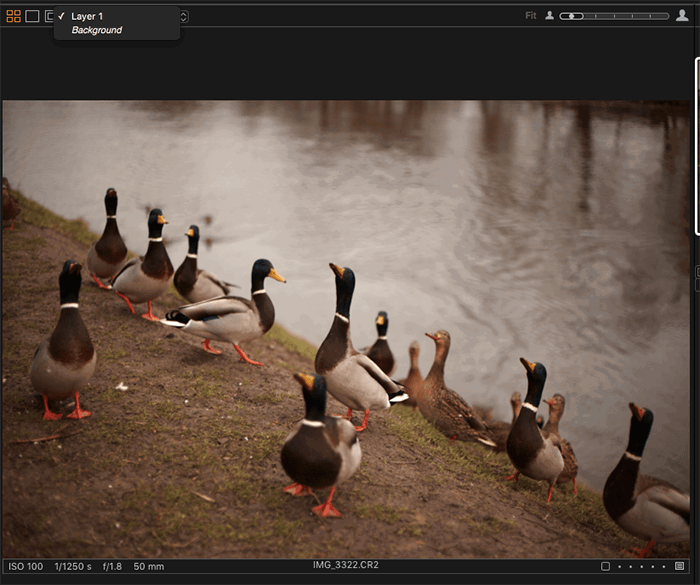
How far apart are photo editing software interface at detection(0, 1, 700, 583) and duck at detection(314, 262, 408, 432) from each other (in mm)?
28

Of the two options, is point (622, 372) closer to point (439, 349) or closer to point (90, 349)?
point (439, 349)

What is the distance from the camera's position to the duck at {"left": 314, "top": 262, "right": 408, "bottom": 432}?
15.8 feet

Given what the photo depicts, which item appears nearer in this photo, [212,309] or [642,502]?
[642,502]

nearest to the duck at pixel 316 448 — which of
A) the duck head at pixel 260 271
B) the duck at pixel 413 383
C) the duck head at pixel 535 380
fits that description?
the duck head at pixel 535 380

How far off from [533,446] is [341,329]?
2.19 m

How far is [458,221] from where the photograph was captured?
1415 cm

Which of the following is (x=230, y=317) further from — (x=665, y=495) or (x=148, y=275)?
(x=665, y=495)

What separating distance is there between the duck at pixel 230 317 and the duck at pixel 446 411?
2.28 metres

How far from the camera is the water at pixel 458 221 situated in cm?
930

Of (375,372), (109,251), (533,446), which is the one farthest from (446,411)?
(109,251)

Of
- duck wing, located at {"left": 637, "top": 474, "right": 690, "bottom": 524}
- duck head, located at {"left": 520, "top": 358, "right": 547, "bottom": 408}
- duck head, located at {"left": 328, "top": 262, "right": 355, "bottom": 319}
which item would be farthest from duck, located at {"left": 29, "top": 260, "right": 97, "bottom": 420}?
duck wing, located at {"left": 637, "top": 474, "right": 690, "bottom": 524}

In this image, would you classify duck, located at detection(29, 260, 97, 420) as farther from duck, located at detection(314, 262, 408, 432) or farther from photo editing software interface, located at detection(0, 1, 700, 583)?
duck, located at detection(314, 262, 408, 432)
